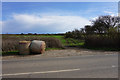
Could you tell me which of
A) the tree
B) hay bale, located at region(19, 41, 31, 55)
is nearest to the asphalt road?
hay bale, located at region(19, 41, 31, 55)

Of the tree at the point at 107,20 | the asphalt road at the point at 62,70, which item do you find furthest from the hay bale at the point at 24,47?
the tree at the point at 107,20

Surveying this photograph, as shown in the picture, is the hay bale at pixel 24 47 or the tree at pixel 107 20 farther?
the tree at pixel 107 20

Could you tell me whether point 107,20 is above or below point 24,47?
above

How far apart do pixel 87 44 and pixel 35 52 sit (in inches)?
412

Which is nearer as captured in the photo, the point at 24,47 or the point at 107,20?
the point at 24,47

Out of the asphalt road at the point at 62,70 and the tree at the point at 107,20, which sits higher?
the tree at the point at 107,20

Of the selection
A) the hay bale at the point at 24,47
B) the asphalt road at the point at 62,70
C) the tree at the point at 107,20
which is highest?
the tree at the point at 107,20

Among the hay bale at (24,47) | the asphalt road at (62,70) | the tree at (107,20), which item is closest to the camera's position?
the asphalt road at (62,70)

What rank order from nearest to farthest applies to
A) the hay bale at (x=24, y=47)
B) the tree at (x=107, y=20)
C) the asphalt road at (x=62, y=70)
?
the asphalt road at (x=62, y=70)
the hay bale at (x=24, y=47)
the tree at (x=107, y=20)

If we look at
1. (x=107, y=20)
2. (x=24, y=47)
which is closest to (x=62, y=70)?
(x=24, y=47)

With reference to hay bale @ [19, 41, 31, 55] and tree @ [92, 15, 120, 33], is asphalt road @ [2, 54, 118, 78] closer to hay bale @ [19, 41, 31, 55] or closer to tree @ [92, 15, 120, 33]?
hay bale @ [19, 41, 31, 55]

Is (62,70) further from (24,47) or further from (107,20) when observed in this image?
(107,20)

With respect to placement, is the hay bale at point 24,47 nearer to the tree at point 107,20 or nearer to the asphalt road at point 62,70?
the asphalt road at point 62,70

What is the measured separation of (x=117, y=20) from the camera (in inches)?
1877
